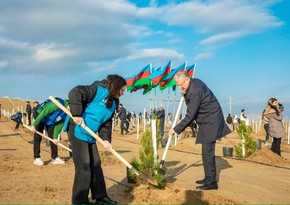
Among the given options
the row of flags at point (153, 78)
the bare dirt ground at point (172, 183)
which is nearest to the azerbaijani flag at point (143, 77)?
the row of flags at point (153, 78)

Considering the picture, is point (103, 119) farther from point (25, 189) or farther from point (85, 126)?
point (25, 189)

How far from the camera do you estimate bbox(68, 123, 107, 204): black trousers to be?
15.5 ft

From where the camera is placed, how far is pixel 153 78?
63.5 ft

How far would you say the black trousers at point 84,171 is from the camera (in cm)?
472

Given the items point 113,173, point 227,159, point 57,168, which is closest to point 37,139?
point 57,168

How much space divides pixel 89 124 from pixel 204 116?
2353mm

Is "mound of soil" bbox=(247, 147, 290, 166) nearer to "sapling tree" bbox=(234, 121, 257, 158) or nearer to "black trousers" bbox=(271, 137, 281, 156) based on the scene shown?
"sapling tree" bbox=(234, 121, 257, 158)

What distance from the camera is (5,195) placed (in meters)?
5.69

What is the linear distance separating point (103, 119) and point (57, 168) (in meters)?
4.11

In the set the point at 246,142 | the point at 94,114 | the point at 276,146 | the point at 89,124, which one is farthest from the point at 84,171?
the point at 276,146

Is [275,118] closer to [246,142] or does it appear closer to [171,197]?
[246,142]

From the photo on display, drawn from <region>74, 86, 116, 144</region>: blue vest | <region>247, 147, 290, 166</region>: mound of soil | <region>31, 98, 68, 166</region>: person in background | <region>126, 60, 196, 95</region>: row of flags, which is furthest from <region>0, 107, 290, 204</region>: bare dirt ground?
<region>126, 60, 196, 95</region>: row of flags

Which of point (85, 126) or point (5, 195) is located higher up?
point (85, 126)

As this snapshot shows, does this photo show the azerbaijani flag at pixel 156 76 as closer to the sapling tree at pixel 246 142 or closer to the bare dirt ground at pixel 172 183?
the sapling tree at pixel 246 142
